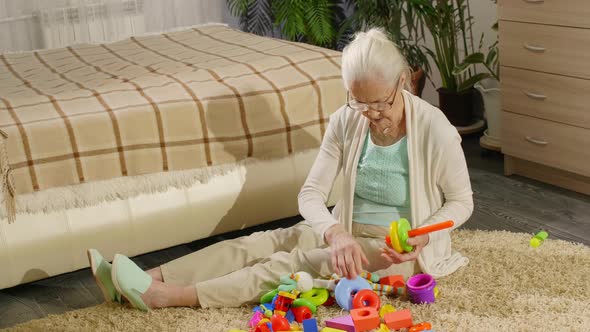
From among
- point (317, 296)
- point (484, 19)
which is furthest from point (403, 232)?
point (484, 19)

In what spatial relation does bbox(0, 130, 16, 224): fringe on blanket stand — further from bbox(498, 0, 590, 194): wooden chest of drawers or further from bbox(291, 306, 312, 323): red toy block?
bbox(498, 0, 590, 194): wooden chest of drawers

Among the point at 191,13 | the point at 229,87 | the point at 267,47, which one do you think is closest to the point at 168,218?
the point at 229,87

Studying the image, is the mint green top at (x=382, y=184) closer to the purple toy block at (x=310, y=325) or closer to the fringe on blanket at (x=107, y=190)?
the purple toy block at (x=310, y=325)

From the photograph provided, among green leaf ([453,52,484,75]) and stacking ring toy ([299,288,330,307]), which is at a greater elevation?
green leaf ([453,52,484,75])

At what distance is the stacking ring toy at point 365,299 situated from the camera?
6.70ft

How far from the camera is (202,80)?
2686 mm

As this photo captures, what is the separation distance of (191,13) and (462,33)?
1557 mm

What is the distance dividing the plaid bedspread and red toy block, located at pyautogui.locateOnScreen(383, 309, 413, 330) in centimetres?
84

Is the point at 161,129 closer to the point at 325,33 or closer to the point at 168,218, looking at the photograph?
the point at 168,218

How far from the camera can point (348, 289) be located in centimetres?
207

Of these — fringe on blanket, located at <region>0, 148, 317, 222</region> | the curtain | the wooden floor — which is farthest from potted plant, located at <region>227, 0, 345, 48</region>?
fringe on blanket, located at <region>0, 148, 317, 222</region>

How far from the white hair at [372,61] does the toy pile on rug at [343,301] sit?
53cm

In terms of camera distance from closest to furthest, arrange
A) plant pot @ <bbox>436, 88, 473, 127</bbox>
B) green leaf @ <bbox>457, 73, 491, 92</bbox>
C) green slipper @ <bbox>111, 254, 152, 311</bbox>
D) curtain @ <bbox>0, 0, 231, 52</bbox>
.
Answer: green slipper @ <bbox>111, 254, 152, 311</bbox> < green leaf @ <bbox>457, 73, 491, 92</bbox> < plant pot @ <bbox>436, 88, 473, 127</bbox> < curtain @ <bbox>0, 0, 231, 52</bbox>

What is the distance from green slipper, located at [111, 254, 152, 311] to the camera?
2104 millimetres
